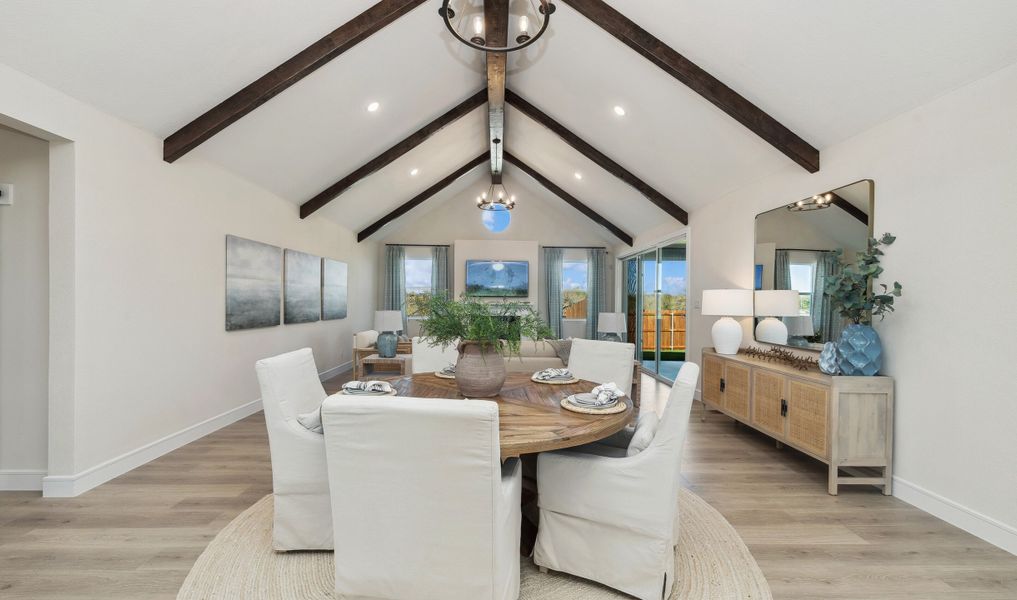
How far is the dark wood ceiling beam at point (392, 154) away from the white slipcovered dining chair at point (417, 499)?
15.5 feet

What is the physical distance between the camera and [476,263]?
8.78 meters

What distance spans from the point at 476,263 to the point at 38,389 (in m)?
6.57

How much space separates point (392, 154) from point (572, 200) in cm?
352

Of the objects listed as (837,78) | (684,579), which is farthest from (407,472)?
(837,78)

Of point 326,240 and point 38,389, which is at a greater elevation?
point 326,240

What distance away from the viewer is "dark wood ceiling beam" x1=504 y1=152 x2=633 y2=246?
7.72m

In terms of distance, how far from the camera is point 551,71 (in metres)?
4.45

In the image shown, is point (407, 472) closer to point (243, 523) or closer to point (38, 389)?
point (243, 523)

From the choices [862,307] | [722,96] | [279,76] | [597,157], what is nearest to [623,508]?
[862,307]

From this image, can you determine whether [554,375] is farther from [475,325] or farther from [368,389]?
[368,389]

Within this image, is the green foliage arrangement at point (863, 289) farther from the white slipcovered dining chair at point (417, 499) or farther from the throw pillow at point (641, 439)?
the white slipcovered dining chair at point (417, 499)

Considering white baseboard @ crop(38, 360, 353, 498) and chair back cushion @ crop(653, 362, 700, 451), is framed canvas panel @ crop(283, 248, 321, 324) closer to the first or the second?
white baseboard @ crop(38, 360, 353, 498)

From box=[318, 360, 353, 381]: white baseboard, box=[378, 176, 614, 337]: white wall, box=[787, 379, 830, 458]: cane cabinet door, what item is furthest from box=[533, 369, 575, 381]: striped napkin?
box=[378, 176, 614, 337]: white wall

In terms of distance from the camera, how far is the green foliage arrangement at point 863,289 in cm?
276
